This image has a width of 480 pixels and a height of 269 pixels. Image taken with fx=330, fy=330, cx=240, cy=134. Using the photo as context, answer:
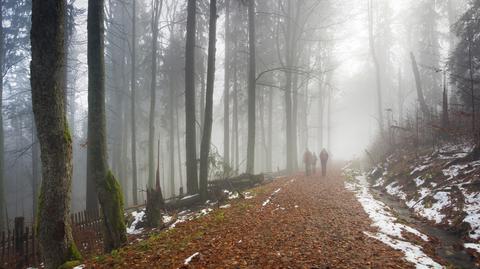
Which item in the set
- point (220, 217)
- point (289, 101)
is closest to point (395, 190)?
point (220, 217)

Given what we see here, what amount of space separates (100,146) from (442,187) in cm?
950

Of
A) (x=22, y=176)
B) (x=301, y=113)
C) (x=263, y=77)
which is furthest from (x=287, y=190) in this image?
(x=22, y=176)

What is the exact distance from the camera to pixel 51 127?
5.74m

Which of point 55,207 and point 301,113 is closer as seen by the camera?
point 55,207

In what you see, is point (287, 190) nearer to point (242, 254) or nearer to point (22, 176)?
point (242, 254)

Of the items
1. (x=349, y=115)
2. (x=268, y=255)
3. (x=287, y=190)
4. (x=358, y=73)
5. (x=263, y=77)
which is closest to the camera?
(x=268, y=255)

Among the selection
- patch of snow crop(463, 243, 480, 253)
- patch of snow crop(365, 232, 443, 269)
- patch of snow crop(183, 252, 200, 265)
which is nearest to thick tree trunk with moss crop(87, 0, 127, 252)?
patch of snow crop(183, 252, 200, 265)

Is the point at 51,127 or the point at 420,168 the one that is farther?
the point at 420,168

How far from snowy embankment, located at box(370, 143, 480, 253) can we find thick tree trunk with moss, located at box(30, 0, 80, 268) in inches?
301

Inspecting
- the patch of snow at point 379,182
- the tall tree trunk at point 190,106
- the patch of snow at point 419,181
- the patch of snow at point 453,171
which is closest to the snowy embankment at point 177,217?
the tall tree trunk at point 190,106

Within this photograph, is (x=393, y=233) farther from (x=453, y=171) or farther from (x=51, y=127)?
(x=51, y=127)

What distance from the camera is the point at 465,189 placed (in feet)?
28.6

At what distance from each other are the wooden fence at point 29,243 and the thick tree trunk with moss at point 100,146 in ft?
6.10

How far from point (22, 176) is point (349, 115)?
56.2 meters
